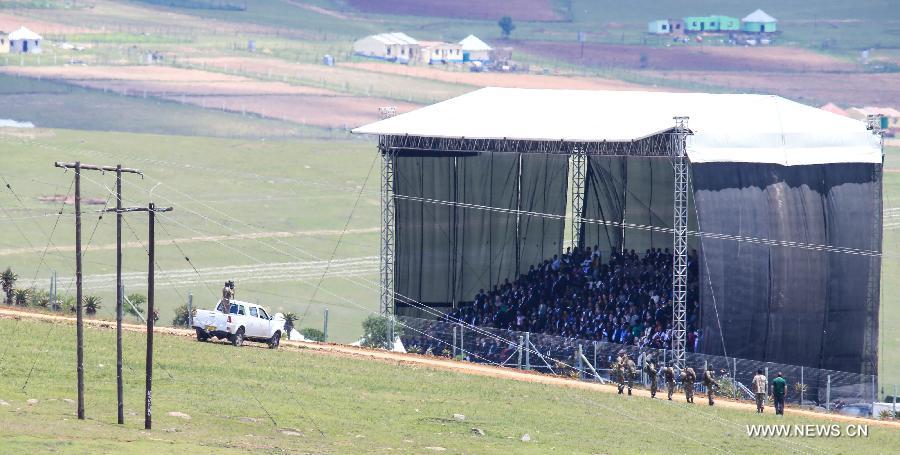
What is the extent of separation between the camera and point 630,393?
144ft

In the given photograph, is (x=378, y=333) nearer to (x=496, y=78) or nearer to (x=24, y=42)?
(x=24, y=42)

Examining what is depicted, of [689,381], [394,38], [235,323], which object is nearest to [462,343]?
[235,323]

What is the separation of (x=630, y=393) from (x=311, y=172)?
70.6 m

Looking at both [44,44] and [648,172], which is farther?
[44,44]

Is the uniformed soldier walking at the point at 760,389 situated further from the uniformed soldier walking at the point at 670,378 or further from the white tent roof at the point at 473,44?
the white tent roof at the point at 473,44

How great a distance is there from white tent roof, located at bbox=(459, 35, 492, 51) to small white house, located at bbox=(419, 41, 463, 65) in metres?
1.04

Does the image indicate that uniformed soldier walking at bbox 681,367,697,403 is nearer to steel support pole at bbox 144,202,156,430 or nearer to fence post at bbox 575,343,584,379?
fence post at bbox 575,343,584,379

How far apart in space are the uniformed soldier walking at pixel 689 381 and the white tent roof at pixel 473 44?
150m

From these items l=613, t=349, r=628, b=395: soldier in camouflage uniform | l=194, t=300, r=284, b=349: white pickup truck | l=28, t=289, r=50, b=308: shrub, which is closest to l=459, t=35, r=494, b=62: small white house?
l=28, t=289, r=50, b=308: shrub

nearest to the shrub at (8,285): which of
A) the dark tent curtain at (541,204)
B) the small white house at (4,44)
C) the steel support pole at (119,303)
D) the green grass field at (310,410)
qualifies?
the green grass field at (310,410)

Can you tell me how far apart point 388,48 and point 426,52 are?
14.1 ft

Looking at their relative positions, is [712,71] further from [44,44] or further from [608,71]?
[44,44]

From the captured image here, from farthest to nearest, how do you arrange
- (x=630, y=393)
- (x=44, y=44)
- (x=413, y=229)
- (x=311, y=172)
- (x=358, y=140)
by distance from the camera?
(x=44, y=44), (x=358, y=140), (x=311, y=172), (x=413, y=229), (x=630, y=393)

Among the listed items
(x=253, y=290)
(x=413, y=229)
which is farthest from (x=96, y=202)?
(x=413, y=229)
